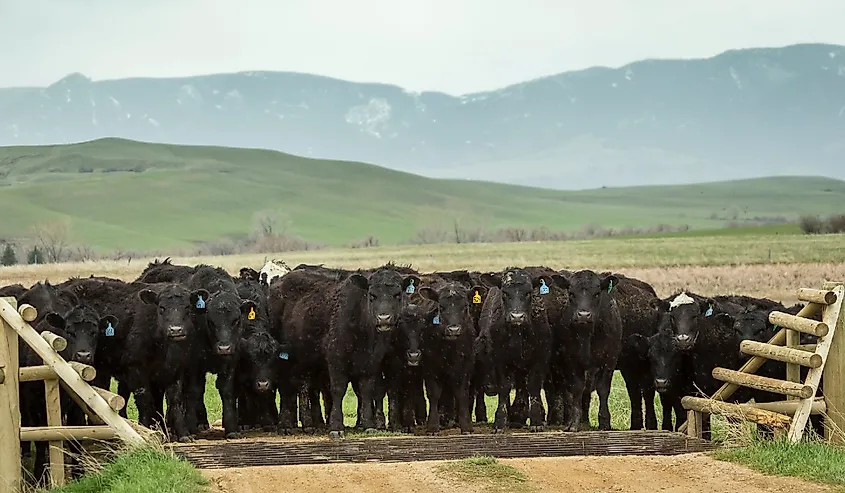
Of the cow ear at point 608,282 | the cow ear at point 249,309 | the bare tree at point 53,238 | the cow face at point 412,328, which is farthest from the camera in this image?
the bare tree at point 53,238

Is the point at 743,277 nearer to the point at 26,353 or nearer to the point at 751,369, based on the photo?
the point at 751,369

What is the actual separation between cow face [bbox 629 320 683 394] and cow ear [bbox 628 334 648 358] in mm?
343

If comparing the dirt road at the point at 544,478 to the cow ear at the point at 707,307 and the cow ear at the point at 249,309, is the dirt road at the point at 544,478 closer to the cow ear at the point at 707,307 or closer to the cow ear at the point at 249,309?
the cow ear at the point at 707,307

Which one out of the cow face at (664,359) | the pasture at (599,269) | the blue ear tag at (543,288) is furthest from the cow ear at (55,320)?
the cow face at (664,359)

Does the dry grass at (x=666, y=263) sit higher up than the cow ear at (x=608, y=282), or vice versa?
the cow ear at (x=608, y=282)

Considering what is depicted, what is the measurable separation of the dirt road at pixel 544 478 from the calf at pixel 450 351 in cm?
419

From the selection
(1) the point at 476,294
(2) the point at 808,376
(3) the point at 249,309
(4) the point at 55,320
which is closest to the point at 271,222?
(1) the point at 476,294

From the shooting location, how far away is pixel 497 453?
1191cm

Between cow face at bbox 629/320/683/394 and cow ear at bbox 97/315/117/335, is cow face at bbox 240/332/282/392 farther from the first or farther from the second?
cow face at bbox 629/320/683/394

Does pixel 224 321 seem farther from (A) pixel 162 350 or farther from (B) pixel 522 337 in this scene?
(B) pixel 522 337

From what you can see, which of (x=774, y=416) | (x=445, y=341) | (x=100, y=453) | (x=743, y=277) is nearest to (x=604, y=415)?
(x=445, y=341)

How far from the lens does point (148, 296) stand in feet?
49.3

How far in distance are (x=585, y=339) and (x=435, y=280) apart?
2.65 metres

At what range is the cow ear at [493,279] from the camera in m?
16.6
